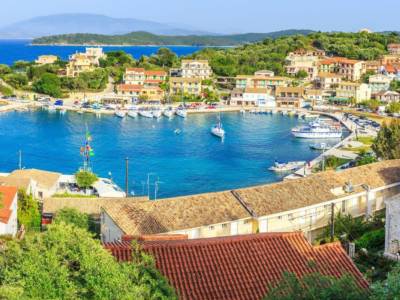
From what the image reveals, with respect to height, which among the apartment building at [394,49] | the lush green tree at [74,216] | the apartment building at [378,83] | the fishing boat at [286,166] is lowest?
the fishing boat at [286,166]

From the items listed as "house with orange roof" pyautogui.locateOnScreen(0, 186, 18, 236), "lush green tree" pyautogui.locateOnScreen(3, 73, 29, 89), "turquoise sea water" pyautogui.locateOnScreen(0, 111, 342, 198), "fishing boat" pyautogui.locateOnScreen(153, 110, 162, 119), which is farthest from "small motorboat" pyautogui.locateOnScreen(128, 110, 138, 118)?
"house with orange roof" pyautogui.locateOnScreen(0, 186, 18, 236)

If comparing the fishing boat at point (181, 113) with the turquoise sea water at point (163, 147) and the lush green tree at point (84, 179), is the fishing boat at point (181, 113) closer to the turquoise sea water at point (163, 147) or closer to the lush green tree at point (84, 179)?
the turquoise sea water at point (163, 147)

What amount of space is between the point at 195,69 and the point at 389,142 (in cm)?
4380

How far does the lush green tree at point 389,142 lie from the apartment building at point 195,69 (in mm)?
42562

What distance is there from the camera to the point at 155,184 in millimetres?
30922

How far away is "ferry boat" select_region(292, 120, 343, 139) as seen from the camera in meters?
45.4

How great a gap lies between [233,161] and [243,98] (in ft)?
86.6

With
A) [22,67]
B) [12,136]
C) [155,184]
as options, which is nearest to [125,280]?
[155,184]

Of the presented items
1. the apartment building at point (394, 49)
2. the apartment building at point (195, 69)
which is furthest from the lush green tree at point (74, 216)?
the apartment building at point (394, 49)

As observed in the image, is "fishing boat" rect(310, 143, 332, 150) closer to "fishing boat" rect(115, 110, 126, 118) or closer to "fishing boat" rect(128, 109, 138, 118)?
"fishing boat" rect(128, 109, 138, 118)

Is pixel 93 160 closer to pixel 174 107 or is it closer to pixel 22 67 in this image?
pixel 174 107

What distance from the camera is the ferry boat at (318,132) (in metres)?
45.4

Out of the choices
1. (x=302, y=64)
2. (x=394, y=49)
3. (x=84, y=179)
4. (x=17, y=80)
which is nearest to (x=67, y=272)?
(x=84, y=179)

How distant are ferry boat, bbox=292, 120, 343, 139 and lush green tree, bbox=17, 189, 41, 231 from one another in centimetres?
2780
